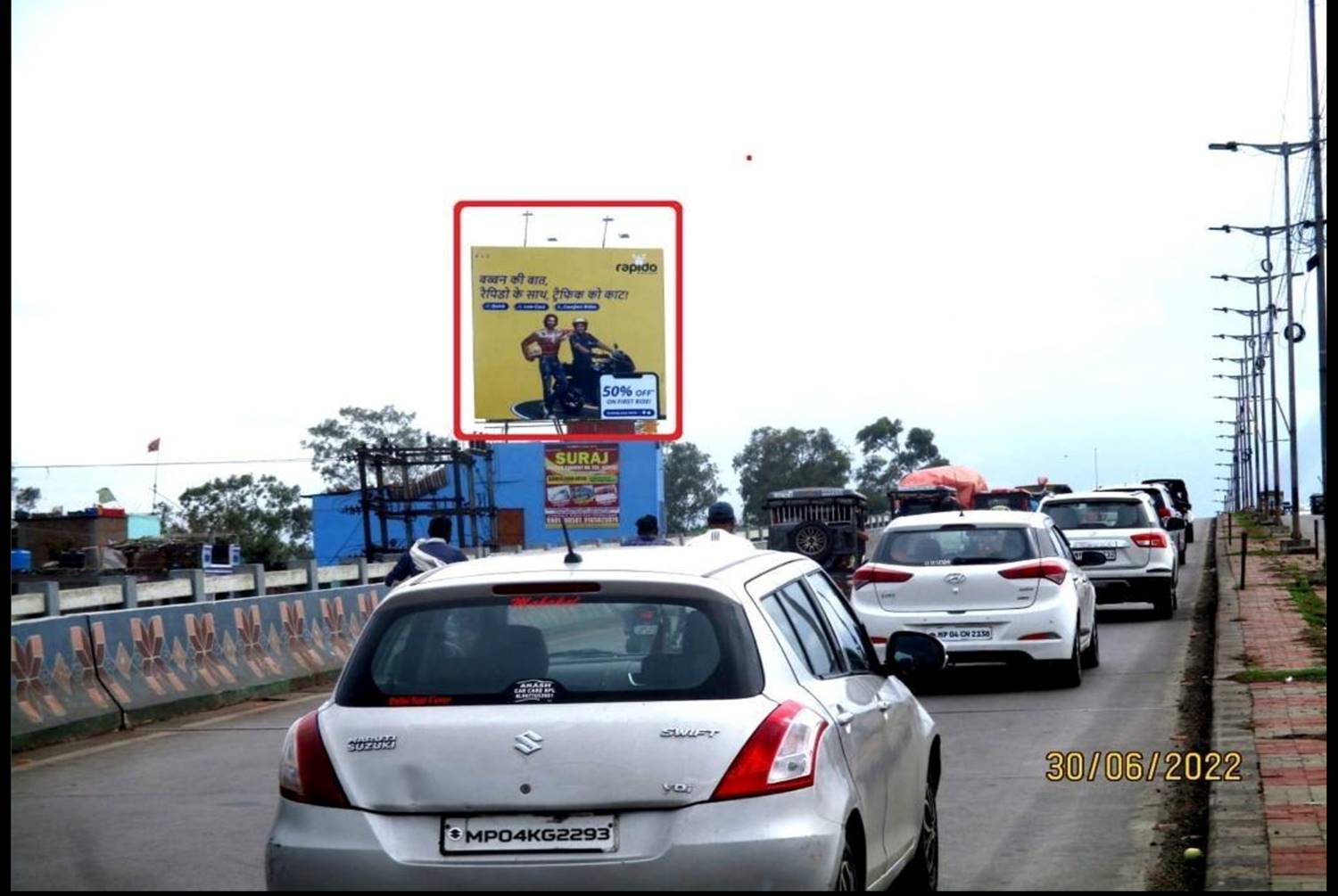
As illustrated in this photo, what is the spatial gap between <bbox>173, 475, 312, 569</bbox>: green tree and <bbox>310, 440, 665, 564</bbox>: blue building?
171 centimetres

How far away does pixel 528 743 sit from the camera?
18.2 ft

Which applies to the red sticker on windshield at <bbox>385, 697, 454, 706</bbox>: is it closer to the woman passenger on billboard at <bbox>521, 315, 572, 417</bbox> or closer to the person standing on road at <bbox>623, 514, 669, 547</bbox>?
the person standing on road at <bbox>623, 514, 669, 547</bbox>

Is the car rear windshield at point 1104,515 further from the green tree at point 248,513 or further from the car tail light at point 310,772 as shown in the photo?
the green tree at point 248,513

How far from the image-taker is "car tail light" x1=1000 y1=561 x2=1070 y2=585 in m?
16.3

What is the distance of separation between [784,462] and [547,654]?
277 ft

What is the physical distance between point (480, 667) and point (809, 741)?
3.44ft

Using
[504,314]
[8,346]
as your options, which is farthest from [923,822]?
[504,314]

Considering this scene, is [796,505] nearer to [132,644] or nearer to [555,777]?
[132,644]

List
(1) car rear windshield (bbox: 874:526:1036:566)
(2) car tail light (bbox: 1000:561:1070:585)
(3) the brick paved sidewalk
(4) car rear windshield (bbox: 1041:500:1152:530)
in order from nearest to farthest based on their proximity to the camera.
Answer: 1. (3) the brick paved sidewalk
2. (2) car tail light (bbox: 1000:561:1070:585)
3. (1) car rear windshield (bbox: 874:526:1036:566)
4. (4) car rear windshield (bbox: 1041:500:1152:530)

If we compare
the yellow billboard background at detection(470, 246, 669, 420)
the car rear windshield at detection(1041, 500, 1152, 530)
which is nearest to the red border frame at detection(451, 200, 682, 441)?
the yellow billboard background at detection(470, 246, 669, 420)

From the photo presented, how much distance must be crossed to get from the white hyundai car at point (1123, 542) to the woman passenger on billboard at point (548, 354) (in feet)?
77.5

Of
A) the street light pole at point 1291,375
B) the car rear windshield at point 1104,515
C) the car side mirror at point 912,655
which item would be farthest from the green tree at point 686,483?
the car side mirror at point 912,655

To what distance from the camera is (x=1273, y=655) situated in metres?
17.0

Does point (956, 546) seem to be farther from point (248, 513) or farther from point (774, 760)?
point (248, 513)
